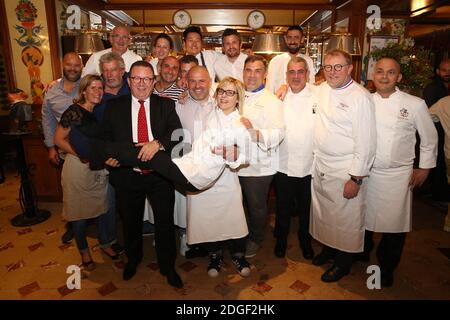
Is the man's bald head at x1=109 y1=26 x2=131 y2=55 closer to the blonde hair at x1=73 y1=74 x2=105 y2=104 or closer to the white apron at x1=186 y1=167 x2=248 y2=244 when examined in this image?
the blonde hair at x1=73 y1=74 x2=105 y2=104

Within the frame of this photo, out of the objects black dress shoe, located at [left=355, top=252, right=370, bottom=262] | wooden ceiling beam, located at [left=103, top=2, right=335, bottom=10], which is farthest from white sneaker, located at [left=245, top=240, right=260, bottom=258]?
wooden ceiling beam, located at [left=103, top=2, right=335, bottom=10]

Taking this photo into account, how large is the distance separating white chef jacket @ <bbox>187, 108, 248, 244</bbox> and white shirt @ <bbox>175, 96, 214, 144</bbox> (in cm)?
14

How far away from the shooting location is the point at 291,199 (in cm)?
280

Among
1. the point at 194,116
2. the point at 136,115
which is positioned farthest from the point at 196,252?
the point at 136,115

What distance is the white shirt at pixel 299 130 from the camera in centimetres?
254

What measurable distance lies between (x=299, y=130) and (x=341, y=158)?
0.41 metres

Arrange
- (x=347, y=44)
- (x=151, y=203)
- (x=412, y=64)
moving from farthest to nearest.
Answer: (x=347, y=44) → (x=412, y=64) → (x=151, y=203)

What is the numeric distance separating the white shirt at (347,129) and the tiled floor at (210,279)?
969 millimetres

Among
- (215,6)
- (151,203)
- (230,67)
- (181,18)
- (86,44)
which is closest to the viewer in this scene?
(151,203)

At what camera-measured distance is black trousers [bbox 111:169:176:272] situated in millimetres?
2321

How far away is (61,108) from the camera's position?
3.14 m

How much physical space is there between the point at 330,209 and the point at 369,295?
2.32 feet

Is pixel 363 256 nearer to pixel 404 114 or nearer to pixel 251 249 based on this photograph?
pixel 251 249
